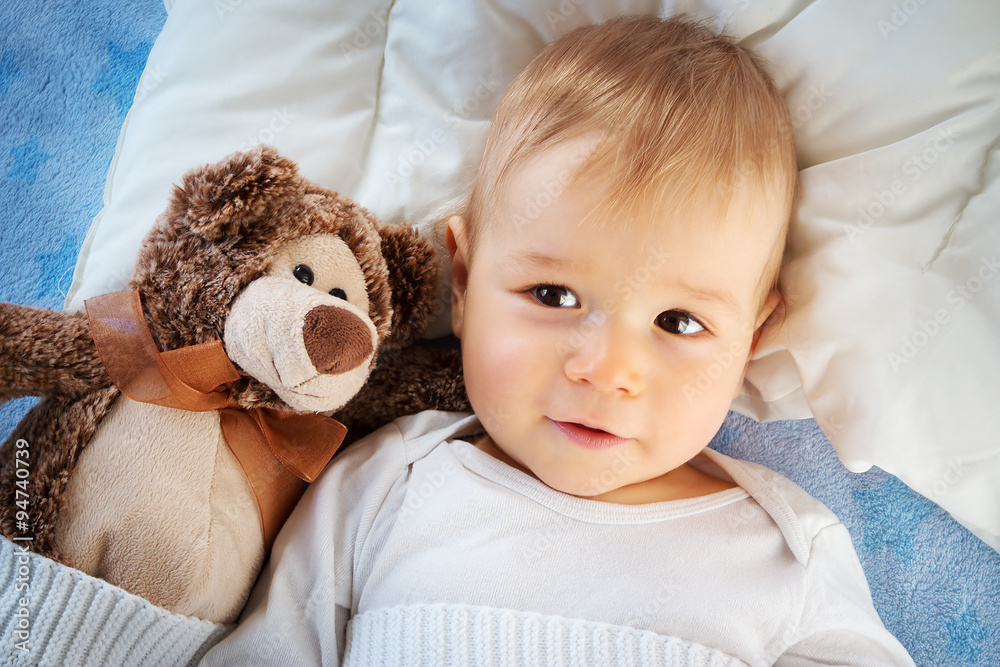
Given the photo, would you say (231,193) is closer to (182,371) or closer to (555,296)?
(182,371)

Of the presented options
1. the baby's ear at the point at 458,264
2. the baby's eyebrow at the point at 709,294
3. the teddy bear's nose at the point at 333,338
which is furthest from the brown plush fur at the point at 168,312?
the baby's eyebrow at the point at 709,294

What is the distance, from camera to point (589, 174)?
33.5 inches

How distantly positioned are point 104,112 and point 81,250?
310mm

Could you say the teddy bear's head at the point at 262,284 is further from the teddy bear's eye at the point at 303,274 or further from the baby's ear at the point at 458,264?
the baby's ear at the point at 458,264

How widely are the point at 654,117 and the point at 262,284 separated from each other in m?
0.54

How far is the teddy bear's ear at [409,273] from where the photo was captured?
0.96 meters

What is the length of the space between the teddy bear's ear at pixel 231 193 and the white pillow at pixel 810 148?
31cm

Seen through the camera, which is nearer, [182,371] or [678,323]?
[182,371]

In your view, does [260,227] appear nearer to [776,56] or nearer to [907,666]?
[776,56]

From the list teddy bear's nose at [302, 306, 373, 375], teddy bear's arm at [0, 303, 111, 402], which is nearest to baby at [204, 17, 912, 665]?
teddy bear's nose at [302, 306, 373, 375]

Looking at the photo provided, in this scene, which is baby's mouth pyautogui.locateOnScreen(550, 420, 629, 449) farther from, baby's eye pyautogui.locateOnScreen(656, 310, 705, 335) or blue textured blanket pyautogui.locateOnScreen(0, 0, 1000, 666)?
blue textured blanket pyautogui.locateOnScreen(0, 0, 1000, 666)

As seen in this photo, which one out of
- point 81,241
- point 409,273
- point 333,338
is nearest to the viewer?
point 333,338

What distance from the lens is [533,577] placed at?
910mm

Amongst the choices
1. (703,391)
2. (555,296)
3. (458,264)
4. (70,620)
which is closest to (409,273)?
(458,264)
